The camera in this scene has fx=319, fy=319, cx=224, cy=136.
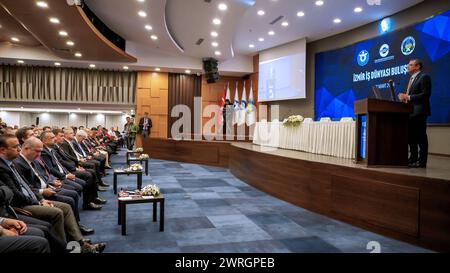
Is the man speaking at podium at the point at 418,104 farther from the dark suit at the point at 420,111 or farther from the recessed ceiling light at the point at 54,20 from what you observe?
the recessed ceiling light at the point at 54,20

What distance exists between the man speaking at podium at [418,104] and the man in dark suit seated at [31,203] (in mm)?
3628

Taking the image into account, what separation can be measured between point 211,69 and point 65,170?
27.3ft

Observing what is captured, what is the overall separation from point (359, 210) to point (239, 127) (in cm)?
861

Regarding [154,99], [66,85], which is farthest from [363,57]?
[66,85]

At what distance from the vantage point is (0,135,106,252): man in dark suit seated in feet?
8.21

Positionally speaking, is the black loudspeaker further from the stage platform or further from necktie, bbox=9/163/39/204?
necktie, bbox=9/163/39/204

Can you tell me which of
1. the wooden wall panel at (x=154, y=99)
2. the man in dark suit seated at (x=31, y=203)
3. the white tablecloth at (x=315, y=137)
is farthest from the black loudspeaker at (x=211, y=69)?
the man in dark suit seated at (x=31, y=203)

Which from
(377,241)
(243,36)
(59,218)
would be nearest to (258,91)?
Answer: (243,36)

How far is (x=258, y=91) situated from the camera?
11.8m

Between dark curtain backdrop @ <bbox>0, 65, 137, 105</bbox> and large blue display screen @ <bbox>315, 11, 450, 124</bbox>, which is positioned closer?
large blue display screen @ <bbox>315, 11, 450, 124</bbox>

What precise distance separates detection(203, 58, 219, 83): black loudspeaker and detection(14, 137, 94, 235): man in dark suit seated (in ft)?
29.5

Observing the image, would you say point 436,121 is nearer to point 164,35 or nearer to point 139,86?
point 164,35

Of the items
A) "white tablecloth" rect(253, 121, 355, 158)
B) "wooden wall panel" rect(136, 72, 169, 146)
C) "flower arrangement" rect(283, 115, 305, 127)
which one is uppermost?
"wooden wall panel" rect(136, 72, 169, 146)

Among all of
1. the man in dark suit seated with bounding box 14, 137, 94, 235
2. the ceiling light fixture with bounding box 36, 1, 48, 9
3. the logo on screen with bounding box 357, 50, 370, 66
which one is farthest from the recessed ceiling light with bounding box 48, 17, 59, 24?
the logo on screen with bounding box 357, 50, 370, 66
